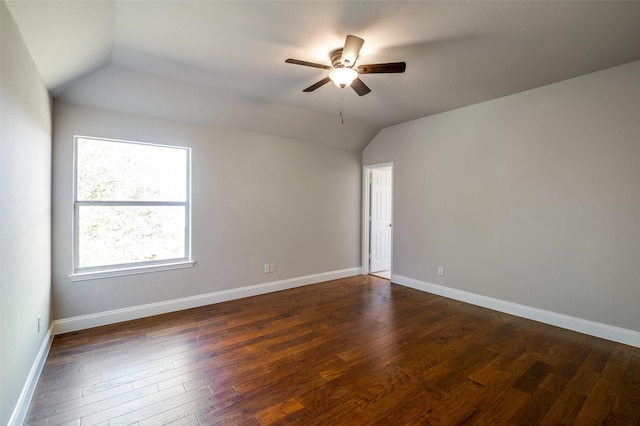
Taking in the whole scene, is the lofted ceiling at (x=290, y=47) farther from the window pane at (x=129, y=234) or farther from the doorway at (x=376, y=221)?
the doorway at (x=376, y=221)

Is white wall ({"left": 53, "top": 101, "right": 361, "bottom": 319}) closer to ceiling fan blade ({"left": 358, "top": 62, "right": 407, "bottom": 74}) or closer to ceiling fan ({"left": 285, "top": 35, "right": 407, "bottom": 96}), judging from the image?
ceiling fan ({"left": 285, "top": 35, "right": 407, "bottom": 96})

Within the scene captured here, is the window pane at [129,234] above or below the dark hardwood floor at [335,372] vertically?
above

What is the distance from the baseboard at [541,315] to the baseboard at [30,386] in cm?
446

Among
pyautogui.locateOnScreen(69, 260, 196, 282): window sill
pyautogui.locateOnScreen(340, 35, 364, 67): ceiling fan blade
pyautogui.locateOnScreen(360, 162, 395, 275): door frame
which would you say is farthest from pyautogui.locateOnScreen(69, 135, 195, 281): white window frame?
pyautogui.locateOnScreen(360, 162, 395, 275): door frame

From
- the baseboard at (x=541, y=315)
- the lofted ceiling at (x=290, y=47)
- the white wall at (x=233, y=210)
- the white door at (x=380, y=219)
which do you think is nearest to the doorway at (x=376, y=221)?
the white door at (x=380, y=219)

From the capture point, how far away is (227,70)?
288 centimetres

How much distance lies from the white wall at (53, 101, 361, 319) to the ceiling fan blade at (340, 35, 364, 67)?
7.30 feet

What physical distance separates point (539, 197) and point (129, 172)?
16.0 ft

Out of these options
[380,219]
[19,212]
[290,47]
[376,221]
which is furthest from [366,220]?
[19,212]

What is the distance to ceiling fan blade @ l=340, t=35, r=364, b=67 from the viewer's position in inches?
80.8

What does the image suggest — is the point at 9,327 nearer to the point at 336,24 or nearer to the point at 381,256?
the point at 336,24

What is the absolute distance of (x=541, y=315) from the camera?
333 cm

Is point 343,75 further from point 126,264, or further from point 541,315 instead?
point 541,315

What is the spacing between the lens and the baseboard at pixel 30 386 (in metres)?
1.66
